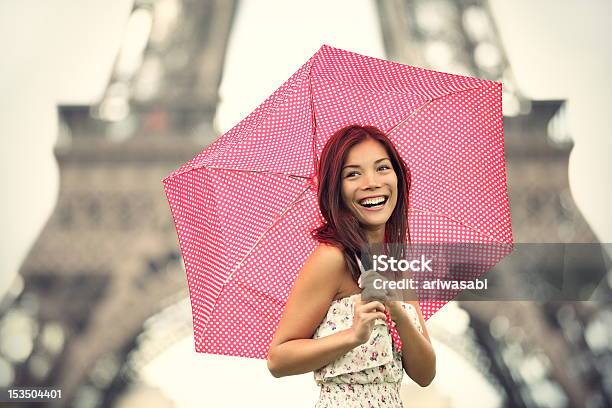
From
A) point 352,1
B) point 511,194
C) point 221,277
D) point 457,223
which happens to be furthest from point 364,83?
point 511,194

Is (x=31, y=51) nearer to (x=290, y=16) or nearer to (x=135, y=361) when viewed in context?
(x=290, y=16)

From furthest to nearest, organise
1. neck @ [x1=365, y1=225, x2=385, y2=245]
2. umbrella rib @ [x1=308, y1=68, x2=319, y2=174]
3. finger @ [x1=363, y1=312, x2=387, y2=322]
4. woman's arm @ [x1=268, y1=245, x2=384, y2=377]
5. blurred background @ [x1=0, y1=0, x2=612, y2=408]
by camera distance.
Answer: blurred background @ [x1=0, y1=0, x2=612, y2=408], umbrella rib @ [x1=308, y1=68, x2=319, y2=174], neck @ [x1=365, y1=225, x2=385, y2=245], woman's arm @ [x1=268, y1=245, x2=384, y2=377], finger @ [x1=363, y1=312, x2=387, y2=322]

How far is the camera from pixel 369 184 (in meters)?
1.41

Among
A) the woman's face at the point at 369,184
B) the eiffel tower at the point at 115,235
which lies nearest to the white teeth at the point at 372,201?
the woman's face at the point at 369,184

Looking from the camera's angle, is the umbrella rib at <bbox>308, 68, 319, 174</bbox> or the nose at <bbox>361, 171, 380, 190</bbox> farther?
the umbrella rib at <bbox>308, 68, 319, 174</bbox>

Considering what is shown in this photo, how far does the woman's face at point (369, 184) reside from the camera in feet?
4.65

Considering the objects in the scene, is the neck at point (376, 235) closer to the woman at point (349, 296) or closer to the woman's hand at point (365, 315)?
the woman at point (349, 296)

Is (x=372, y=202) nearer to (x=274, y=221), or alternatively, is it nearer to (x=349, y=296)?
(x=349, y=296)

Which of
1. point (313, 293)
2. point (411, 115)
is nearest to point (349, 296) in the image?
point (313, 293)

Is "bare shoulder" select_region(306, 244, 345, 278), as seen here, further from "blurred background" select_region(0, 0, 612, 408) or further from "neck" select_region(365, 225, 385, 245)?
"blurred background" select_region(0, 0, 612, 408)

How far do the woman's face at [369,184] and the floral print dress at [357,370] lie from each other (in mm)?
147

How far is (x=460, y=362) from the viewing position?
4164 mm

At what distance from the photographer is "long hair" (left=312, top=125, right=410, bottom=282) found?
1.36 meters

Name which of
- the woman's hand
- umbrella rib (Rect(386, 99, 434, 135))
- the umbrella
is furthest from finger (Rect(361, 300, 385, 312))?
umbrella rib (Rect(386, 99, 434, 135))
